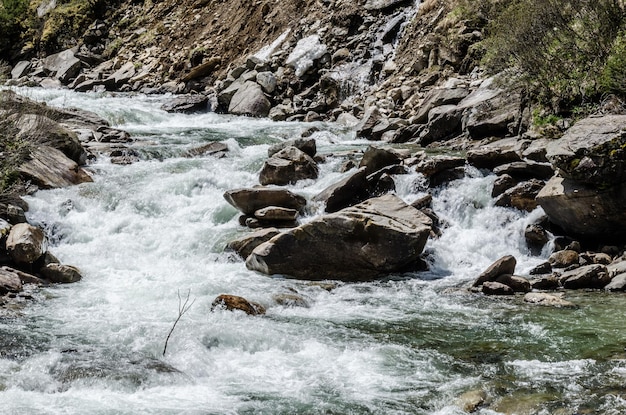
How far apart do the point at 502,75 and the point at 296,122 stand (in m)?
8.14

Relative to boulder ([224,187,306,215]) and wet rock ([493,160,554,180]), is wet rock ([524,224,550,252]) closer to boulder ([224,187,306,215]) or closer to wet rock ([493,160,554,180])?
wet rock ([493,160,554,180])

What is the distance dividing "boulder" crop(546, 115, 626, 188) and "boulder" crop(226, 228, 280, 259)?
199 inches

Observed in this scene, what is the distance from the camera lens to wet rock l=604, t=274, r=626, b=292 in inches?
372

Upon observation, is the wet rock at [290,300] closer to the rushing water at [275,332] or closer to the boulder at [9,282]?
the rushing water at [275,332]

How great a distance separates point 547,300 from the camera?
9.12 m

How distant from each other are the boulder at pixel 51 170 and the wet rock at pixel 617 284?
1117 centimetres

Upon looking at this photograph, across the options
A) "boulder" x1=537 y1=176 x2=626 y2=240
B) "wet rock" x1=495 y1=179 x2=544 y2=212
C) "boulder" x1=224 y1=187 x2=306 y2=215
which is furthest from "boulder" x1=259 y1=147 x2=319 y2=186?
"boulder" x1=537 y1=176 x2=626 y2=240

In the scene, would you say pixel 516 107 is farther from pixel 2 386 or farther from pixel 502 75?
pixel 2 386

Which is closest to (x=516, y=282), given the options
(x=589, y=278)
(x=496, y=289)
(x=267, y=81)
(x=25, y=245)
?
(x=496, y=289)

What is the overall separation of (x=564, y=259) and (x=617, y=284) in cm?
134

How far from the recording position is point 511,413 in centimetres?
575

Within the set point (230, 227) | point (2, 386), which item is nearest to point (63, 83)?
point (230, 227)

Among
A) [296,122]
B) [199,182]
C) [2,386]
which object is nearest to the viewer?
[2,386]

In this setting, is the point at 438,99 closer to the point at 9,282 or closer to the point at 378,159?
the point at 378,159
